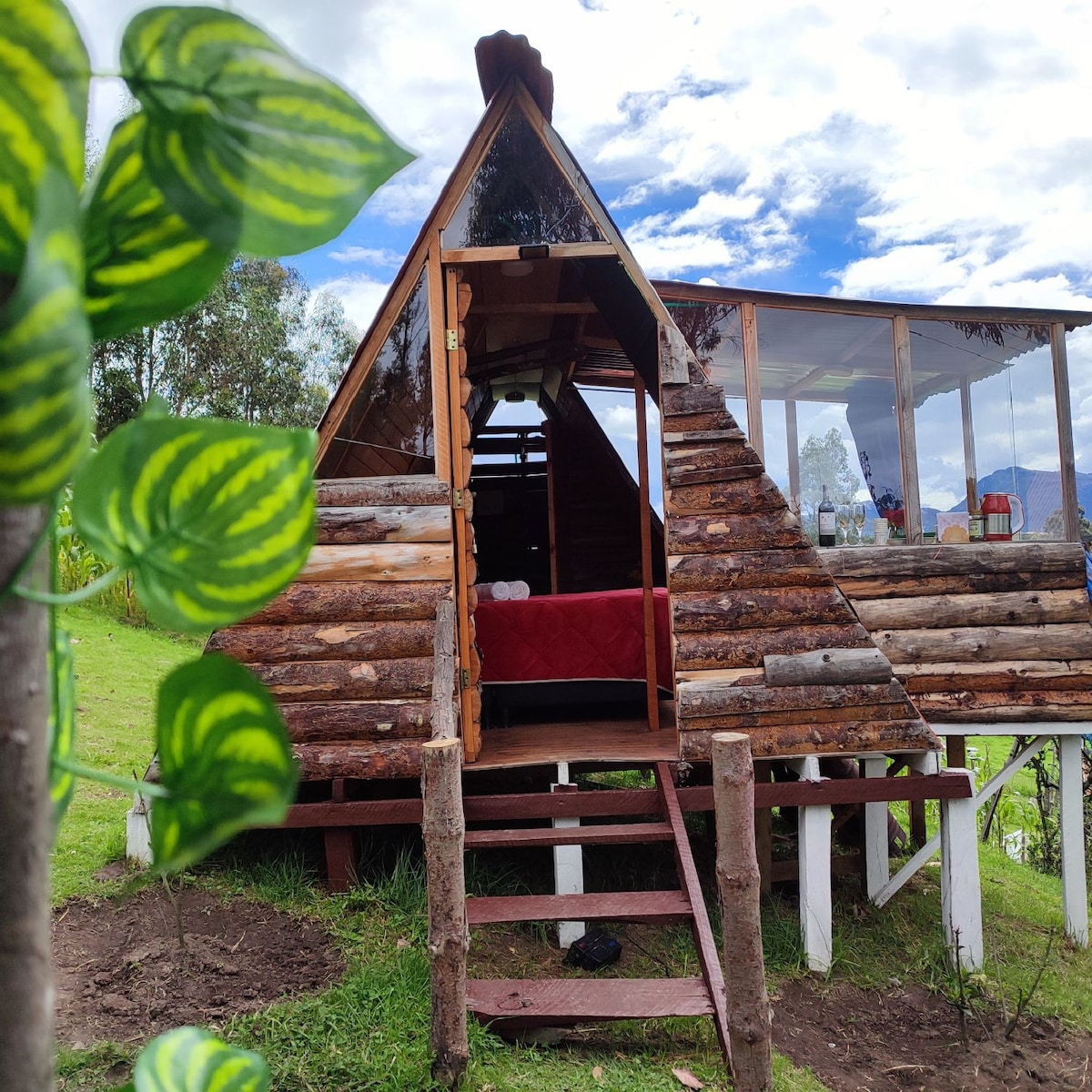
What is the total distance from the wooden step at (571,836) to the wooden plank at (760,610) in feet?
3.90

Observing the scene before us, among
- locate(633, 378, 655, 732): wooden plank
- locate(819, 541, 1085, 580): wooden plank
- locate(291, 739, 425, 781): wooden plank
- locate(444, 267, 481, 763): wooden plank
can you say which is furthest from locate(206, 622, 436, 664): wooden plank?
locate(819, 541, 1085, 580): wooden plank

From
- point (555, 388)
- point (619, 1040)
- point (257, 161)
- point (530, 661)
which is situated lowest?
point (619, 1040)

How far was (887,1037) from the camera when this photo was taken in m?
4.70

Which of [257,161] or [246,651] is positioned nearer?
[257,161]

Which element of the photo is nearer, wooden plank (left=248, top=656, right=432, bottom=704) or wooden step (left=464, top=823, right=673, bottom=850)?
wooden step (left=464, top=823, right=673, bottom=850)

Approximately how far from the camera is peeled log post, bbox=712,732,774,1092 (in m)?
3.36

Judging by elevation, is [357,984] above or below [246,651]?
below

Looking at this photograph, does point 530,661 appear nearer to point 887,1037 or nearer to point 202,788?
point 887,1037

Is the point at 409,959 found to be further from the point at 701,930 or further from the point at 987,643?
the point at 987,643

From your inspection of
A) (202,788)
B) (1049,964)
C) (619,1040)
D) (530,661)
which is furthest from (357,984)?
(1049,964)

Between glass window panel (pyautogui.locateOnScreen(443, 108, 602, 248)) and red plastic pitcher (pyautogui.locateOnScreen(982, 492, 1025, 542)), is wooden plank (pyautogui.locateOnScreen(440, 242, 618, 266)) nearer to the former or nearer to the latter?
glass window panel (pyautogui.locateOnScreen(443, 108, 602, 248))

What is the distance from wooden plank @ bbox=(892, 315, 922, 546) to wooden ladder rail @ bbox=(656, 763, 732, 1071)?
3662mm

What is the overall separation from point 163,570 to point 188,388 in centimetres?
2026

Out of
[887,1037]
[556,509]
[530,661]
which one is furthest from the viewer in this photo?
[556,509]
